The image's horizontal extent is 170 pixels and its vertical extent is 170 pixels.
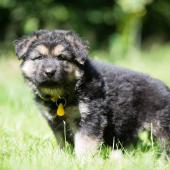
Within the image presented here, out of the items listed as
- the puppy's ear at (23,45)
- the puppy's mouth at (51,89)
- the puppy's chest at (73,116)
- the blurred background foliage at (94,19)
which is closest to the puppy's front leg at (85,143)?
the puppy's chest at (73,116)

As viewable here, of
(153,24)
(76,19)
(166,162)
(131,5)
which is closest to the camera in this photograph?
(166,162)

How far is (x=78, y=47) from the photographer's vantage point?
238 inches

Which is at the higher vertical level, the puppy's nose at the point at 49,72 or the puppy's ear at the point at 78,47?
the puppy's ear at the point at 78,47

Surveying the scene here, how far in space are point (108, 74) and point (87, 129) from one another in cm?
84

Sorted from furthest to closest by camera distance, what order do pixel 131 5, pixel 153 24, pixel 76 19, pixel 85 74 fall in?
pixel 153 24 < pixel 76 19 < pixel 131 5 < pixel 85 74

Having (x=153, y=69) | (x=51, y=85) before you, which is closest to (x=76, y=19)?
(x=153, y=69)

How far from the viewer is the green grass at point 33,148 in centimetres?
504

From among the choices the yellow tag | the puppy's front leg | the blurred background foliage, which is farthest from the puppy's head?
the blurred background foliage

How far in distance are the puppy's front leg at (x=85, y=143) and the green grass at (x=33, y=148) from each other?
10cm

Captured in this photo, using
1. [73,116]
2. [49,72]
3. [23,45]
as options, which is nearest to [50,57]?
[49,72]

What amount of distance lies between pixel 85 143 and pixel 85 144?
0.03ft

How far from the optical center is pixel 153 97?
6422 millimetres

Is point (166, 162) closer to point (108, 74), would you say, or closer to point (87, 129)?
point (87, 129)

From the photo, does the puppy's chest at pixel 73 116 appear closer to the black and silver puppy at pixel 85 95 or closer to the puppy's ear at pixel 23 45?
the black and silver puppy at pixel 85 95
